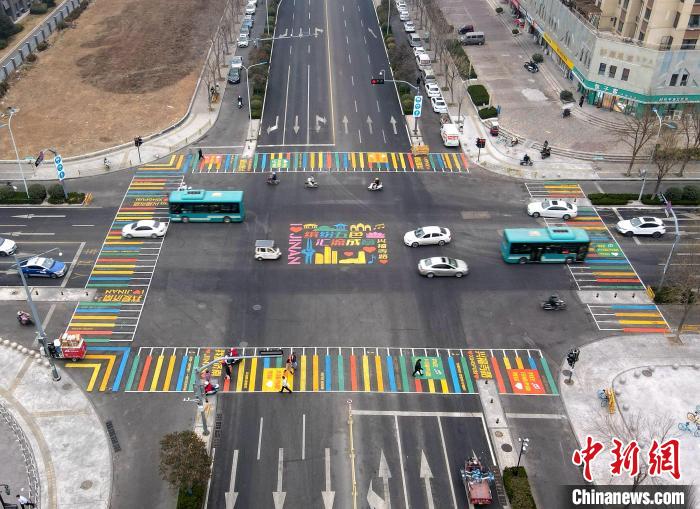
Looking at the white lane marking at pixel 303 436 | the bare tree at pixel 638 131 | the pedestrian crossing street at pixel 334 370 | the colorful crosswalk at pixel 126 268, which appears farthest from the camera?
the bare tree at pixel 638 131

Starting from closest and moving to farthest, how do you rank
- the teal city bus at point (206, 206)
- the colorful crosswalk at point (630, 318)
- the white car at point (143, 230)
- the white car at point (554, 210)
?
the colorful crosswalk at point (630, 318)
the white car at point (143, 230)
the teal city bus at point (206, 206)
the white car at point (554, 210)

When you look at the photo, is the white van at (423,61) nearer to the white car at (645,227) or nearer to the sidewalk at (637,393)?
the white car at (645,227)

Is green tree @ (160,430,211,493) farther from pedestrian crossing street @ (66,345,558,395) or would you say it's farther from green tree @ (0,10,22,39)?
green tree @ (0,10,22,39)

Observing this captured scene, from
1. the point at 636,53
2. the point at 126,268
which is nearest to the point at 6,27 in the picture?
the point at 126,268

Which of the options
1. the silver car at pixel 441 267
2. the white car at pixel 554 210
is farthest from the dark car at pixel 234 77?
the silver car at pixel 441 267

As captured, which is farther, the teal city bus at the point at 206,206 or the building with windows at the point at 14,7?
the building with windows at the point at 14,7

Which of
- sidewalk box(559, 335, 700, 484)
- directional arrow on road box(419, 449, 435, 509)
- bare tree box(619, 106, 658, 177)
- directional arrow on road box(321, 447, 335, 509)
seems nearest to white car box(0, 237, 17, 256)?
directional arrow on road box(321, 447, 335, 509)
